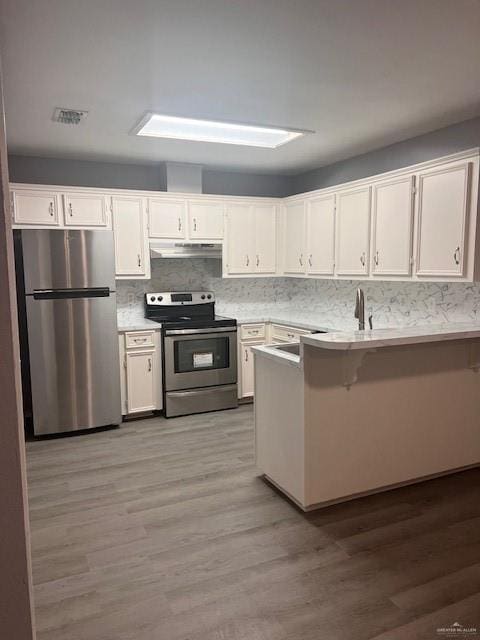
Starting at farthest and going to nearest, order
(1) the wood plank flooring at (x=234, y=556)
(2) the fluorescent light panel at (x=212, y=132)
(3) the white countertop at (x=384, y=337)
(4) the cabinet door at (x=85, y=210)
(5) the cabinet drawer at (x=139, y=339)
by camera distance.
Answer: (5) the cabinet drawer at (x=139, y=339) < (4) the cabinet door at (x=85, y=210) < (2) the fluorescent light panel at (x=212, y=132) < (3) the white countertop at (x=384, y=337) < (1) the wood plank flooring at (x=234, y=556)

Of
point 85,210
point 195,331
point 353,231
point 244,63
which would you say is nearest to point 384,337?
point 244,63

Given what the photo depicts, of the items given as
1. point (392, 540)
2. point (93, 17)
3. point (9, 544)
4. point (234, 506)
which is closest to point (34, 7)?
point (93, 17)

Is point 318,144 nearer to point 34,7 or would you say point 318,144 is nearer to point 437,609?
point 34,7

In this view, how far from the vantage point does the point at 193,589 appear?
2.08m

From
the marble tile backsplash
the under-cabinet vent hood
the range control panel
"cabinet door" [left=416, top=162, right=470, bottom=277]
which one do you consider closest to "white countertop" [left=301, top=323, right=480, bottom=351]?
"cabinet door" [left=416, top=162, right=470, bottom=277]

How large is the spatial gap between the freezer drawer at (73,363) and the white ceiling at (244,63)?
1.47 meters

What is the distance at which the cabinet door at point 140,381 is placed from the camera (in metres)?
4.41

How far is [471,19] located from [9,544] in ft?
8.53

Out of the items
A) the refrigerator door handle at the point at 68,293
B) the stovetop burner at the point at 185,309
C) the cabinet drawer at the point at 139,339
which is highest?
the refrigerator door handle at the point at 68,293

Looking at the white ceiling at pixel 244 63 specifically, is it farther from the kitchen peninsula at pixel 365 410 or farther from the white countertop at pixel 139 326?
the white countertop at pixel 139 326

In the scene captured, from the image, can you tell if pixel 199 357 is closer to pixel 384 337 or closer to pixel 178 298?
pixel 178 298

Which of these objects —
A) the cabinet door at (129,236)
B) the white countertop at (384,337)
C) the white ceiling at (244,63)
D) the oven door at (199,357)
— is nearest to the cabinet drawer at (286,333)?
the oven door at (199,357)

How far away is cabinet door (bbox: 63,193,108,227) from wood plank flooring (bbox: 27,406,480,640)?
2.22m

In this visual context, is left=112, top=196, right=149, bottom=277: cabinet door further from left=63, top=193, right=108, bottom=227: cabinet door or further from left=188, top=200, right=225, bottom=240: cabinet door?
left=188, top=200, right=225, bottom=240: cabinet door
